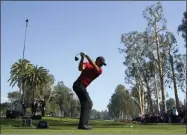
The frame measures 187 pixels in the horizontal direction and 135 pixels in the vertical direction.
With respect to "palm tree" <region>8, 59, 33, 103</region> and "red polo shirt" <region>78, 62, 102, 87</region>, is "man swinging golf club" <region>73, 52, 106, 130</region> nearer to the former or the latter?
"red polo shirt" <region>78, 62, 102, 87</region>

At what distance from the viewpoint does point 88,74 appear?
386 inches

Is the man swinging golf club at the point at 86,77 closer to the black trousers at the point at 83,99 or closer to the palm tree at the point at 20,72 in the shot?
the black trousers at the point at 83,99

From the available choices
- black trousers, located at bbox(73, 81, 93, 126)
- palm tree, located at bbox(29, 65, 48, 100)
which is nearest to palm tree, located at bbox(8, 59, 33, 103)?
palm tree, located at bbox(29, 65, 48, 100)

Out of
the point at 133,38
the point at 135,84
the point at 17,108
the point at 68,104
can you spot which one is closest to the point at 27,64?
the point at 135,84

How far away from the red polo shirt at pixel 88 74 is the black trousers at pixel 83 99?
13 cm

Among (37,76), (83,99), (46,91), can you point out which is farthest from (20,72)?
(83,99)

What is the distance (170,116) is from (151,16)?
20545 mm

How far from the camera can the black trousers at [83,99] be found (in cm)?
980

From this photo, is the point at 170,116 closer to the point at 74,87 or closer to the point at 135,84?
the point at 74,87

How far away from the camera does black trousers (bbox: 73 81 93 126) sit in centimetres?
A: 980

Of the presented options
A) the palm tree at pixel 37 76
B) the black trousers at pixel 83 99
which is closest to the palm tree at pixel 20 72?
the palm tree at pixel 37 76

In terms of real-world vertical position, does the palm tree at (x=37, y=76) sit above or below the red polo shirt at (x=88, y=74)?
above

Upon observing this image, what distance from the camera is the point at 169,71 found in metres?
62.7

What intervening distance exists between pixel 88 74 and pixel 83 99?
74 cm
